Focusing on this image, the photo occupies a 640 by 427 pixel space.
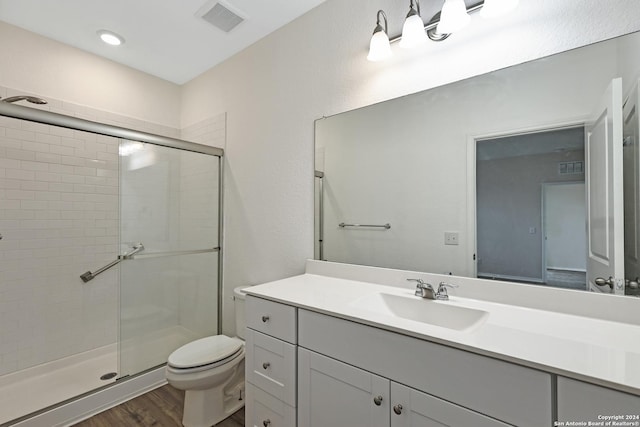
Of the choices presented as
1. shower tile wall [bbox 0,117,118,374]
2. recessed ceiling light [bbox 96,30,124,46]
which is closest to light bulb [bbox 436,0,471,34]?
recessed ceiling light [bbox 96,30,124,46]

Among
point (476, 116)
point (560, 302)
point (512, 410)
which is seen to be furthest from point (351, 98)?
point (512, 410)

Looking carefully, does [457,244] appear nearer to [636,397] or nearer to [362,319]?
[362,319]

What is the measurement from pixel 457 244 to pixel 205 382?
152 cm

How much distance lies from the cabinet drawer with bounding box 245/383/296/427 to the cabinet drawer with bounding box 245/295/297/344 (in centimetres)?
29

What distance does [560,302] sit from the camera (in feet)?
3.51

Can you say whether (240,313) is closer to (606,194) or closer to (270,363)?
(270,363)

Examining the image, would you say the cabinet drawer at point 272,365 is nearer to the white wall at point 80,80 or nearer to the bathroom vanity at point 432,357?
the bathroom vanity at point 432,357

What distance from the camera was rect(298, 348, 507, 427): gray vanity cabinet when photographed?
0.84 m

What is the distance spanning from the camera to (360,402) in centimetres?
101

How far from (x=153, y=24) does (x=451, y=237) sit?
2.37 m

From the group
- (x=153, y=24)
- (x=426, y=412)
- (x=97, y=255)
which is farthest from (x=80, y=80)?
(x=426, y=412)

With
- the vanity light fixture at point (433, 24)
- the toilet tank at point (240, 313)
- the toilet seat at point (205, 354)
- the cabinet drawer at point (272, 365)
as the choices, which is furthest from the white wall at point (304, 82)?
the cabinet drawer at point (272, 365)

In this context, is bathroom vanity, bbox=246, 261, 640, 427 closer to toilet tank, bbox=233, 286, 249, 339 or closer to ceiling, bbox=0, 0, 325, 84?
toilet tank, bbox=233, 286, 249, 339

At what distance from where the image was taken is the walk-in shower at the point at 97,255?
198 cm
